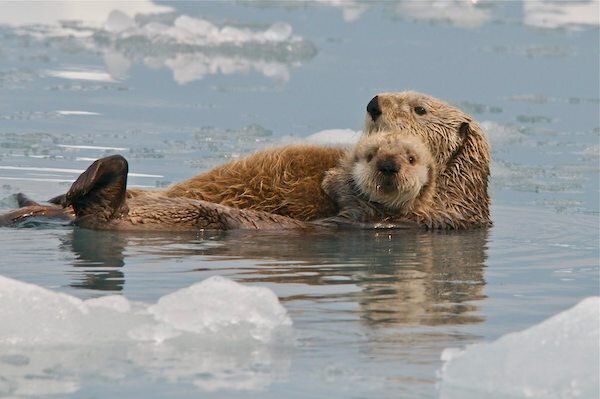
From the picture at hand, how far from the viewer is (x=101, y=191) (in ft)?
23.4

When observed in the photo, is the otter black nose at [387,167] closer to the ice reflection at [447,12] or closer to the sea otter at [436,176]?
the sea otter at [436,176]

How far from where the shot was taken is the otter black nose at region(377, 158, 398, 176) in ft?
24.6

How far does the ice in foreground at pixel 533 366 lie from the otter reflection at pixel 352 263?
1000 millimetres

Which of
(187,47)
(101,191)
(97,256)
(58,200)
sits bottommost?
(97,256)

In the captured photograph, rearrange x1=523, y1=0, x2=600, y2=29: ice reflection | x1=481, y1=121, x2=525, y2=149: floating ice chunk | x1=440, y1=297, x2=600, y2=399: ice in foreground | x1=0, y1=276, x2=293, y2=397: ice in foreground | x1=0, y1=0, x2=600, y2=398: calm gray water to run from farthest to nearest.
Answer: x1=523, y1=0, x2=600, y2=29: ice reflection
x1=481, y1=121, x2=525, y2=149: floating ice chunk
x1=0, y1=0, x2=600, y2=398: calm gray water
x1=0, y1=276, x2=293, y2=397: ice in foreground
x1=440, y1=297, x2=600, y2=399: ice in foreground

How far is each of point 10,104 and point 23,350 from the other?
900cm

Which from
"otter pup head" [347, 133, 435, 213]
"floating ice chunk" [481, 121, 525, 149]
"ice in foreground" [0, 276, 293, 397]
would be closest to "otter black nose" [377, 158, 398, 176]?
"otter pup head" [347, 133, 435, 213]

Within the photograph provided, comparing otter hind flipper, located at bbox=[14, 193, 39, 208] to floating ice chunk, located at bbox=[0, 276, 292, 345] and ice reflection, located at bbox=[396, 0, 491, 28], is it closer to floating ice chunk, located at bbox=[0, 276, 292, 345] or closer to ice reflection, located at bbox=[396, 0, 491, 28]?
floating ice chunk, located at bbox=[0, 276, 292, 345]

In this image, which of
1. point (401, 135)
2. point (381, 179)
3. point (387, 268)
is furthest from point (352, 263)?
point (401, 135)

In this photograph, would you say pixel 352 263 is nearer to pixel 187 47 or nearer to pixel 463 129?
pixel 463 129

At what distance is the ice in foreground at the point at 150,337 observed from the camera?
432 cm

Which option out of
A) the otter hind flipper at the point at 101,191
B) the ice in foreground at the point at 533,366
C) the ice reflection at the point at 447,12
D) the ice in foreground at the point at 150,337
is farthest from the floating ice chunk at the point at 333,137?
the ice reflection at the point at 447,12

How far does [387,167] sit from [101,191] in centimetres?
164

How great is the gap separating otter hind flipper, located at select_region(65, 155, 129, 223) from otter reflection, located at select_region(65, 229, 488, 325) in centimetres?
12
